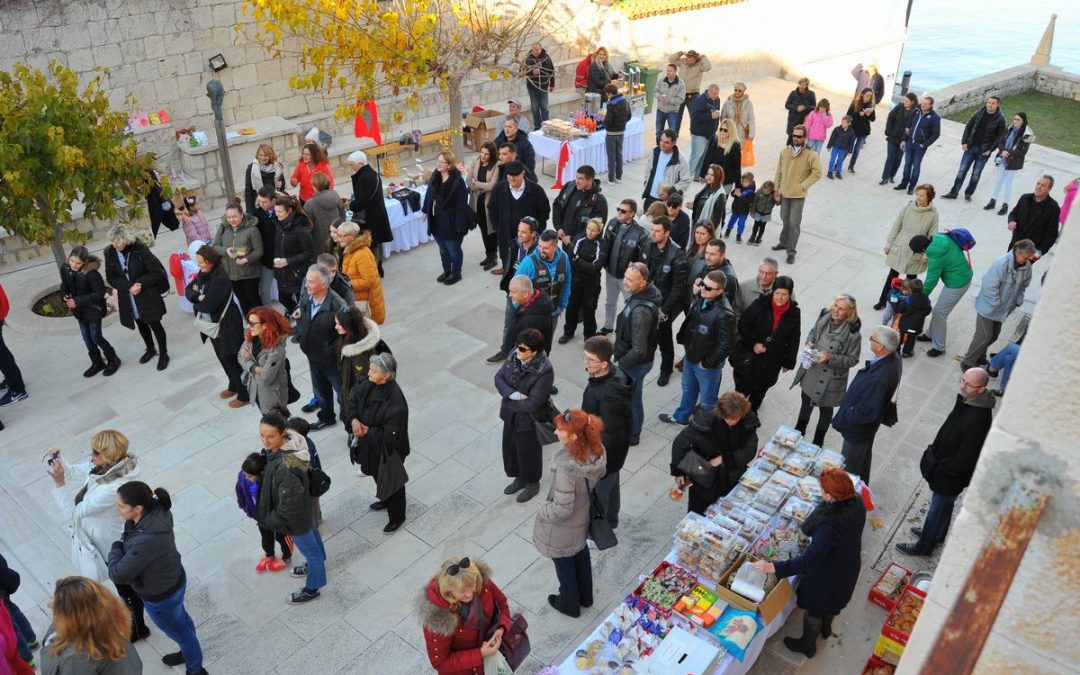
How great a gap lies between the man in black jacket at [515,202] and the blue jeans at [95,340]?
4.34 m

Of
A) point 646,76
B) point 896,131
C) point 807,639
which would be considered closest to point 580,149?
point 646,76

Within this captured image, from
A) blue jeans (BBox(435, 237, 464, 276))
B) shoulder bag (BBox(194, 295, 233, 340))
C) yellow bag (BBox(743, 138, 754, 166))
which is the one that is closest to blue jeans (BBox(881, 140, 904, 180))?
yellow bag (BBox(743, 138, 754, 166))

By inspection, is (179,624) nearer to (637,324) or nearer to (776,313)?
(637,324)

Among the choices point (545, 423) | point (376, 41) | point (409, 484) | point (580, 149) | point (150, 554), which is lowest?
point (409, 484)

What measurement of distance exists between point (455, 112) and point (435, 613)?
10.1 meters

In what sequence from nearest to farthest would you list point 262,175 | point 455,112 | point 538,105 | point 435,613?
point 435,613, point 262,175, point 455,112, point 538,105

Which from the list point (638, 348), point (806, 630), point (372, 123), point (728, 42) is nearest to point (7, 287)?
point (372, 123)

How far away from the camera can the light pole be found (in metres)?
10.4

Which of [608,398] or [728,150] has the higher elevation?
[728,150]

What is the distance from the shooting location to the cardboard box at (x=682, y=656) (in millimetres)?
4691

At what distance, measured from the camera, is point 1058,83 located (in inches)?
905

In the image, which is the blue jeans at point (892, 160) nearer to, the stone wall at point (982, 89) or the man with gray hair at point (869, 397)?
the stone wall at point (982, 89)

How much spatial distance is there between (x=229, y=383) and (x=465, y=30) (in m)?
7.74

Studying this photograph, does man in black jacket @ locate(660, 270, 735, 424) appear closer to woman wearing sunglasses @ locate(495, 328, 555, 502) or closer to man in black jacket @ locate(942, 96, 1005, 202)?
woman wearing sunglasses @ locate(495, 328, 555, 502)
